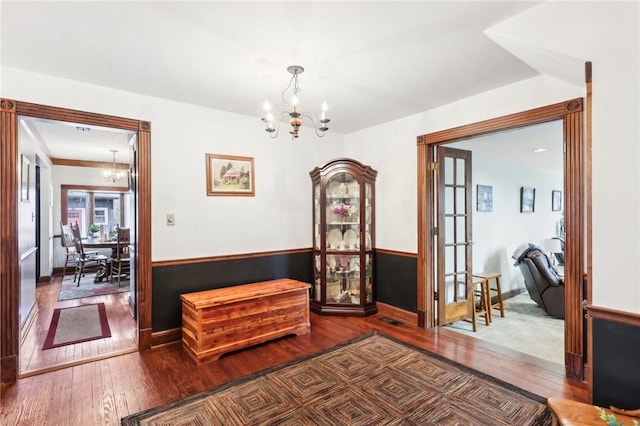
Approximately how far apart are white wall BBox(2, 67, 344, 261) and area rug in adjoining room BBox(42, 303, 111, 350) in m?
1.29

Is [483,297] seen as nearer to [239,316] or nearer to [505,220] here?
[505,220]

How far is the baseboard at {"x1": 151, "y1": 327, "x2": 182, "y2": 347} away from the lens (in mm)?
3105

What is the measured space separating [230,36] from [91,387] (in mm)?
2714

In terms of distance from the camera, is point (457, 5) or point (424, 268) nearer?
point (457, 5)

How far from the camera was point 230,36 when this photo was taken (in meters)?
2.05

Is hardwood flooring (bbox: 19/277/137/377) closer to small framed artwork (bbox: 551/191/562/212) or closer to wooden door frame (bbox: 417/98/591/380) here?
wooden door frame (bbox: 417/98/591/380)

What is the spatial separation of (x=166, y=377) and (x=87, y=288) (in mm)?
4087

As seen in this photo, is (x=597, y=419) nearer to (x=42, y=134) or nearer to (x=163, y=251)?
(x=163, y=251)

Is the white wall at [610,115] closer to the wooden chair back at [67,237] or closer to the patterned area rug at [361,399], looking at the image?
the patterned area rug at [361,399]

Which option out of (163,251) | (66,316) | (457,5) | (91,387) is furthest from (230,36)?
(66,316)

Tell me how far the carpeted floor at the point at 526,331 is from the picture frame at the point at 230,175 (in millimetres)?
2933

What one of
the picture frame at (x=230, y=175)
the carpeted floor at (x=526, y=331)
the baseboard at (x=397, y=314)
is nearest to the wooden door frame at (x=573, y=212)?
the carpeted floor at (x=526, y=331)

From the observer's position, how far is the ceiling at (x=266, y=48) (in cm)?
180

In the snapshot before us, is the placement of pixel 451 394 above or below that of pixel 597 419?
below
